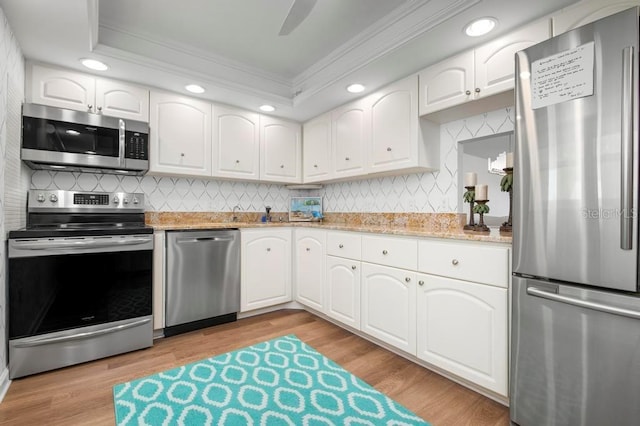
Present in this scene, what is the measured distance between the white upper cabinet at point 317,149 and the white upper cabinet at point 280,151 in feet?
0.28

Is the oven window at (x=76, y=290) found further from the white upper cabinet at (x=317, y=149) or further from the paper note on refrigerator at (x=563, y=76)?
the paper note on refrigerator at (x=563, y=76)

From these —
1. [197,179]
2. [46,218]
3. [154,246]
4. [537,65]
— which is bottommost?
[154,246]

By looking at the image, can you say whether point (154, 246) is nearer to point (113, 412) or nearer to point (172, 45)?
point (113, 412)

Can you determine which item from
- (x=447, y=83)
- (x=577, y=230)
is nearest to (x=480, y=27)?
(x=447, y=83)

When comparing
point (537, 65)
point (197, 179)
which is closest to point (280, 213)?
point (197, 179)

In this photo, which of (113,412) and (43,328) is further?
(43,328)

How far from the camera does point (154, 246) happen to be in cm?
241

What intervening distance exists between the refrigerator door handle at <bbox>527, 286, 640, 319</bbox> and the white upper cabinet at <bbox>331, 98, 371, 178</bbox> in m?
1.67

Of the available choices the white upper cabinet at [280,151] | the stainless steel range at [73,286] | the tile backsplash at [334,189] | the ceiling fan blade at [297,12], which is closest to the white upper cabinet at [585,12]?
the tile backsplash at [334,189]

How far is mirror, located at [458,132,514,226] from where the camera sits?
209 centimetres

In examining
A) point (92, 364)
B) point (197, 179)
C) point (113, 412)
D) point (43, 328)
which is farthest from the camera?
→ point (197, 179)

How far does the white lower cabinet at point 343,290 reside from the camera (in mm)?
2469

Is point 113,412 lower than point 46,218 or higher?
lower

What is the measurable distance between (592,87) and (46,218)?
3.45m
